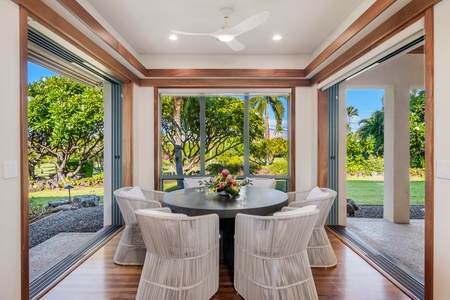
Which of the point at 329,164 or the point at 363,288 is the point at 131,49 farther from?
the point at 363,288

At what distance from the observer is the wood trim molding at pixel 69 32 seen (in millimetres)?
1951

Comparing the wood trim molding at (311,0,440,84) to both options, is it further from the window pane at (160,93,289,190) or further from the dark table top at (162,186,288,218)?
the dark table top at (162,186,288,218)

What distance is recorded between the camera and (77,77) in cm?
344

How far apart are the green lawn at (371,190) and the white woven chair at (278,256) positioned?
5.10 m

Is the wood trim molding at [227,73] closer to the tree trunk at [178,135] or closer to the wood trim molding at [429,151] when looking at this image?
the tree trunk at [178,135]

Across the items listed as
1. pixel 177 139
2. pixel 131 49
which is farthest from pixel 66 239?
pixel 131 49

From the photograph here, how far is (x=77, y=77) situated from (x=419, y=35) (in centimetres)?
385

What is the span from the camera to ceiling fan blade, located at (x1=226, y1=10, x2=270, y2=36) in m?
2.19

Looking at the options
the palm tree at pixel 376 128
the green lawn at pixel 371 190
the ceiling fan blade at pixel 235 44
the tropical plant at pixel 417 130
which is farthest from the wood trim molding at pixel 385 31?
the green lawn at pixel 371 190

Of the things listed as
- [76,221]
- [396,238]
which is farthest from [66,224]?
[396,238]

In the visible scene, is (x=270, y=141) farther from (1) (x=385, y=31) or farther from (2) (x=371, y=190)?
(2) (x=371, y=190)

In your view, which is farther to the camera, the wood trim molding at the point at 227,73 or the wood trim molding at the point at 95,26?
the wood trim molding at the point at 227,73

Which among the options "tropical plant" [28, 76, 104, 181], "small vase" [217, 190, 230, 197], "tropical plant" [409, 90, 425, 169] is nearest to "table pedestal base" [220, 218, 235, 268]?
"small vase" [217, 190, 230, 197]

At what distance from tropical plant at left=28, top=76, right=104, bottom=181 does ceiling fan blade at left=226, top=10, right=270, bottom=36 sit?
4540mm
